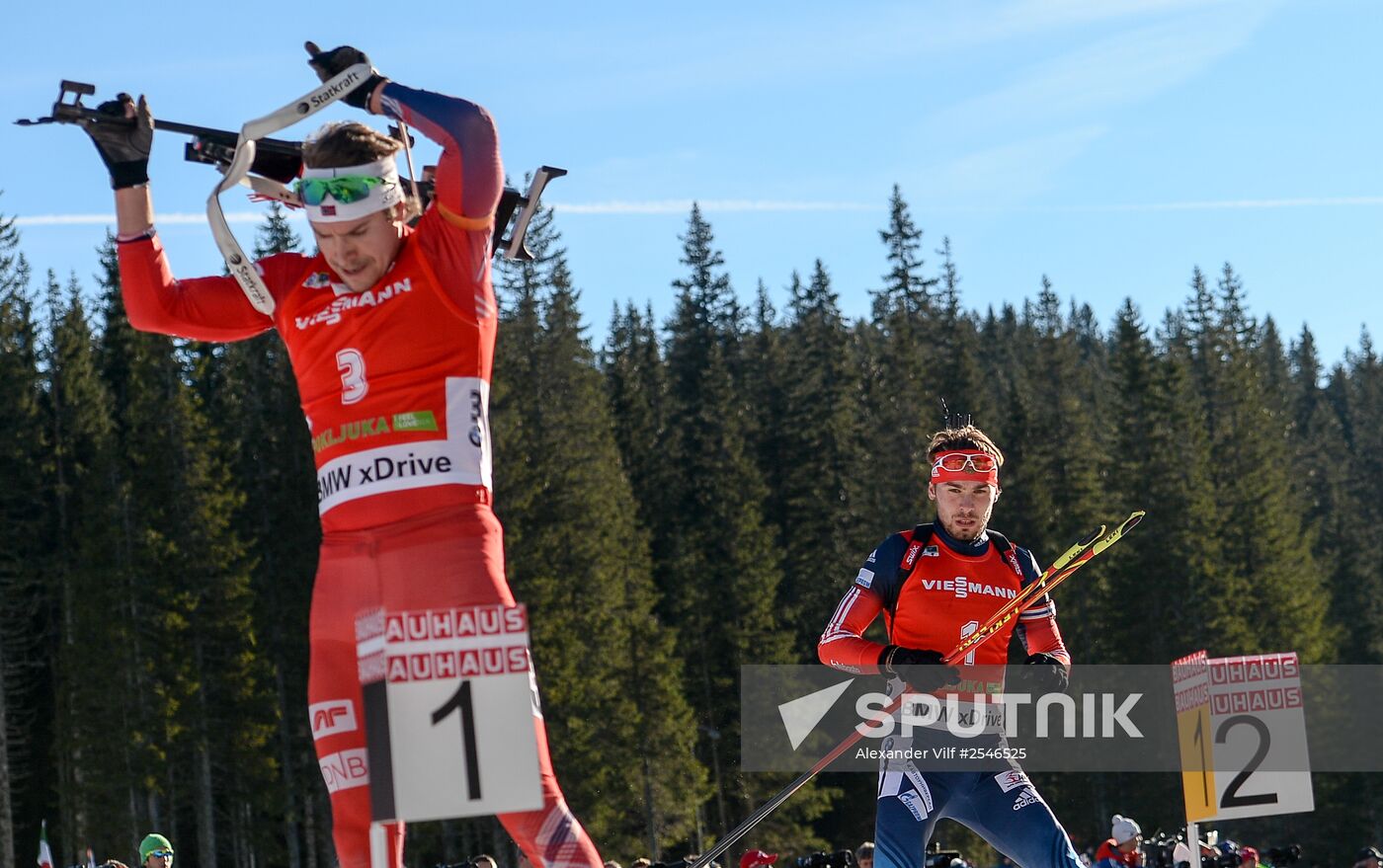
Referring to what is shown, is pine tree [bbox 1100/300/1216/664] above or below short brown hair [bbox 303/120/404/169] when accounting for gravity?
above

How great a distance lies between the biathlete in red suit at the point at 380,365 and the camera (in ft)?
16.4

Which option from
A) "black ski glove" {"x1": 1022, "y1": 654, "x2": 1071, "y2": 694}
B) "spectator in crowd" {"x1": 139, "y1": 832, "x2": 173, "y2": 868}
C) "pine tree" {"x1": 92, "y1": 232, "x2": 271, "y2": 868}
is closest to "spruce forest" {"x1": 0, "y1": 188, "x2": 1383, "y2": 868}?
"pine tree" {"x1": 92, "y1": 232, "x2": 271, "y2": 868}

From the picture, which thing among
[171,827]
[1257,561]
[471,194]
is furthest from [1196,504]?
[471,194]

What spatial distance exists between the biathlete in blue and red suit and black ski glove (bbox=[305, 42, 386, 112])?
10.8ft

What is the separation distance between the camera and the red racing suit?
498 centimetres

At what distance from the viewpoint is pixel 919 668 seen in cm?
759

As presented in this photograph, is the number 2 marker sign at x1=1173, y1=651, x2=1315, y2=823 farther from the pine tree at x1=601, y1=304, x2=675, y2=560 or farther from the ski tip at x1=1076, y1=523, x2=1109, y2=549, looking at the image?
the pine tree at x1=601, y1=304, x2=675, y2=560

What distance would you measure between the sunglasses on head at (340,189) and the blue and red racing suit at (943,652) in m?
3.28

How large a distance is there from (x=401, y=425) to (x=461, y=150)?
826 millimetres

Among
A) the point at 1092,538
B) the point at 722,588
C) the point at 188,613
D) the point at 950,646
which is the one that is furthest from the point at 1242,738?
the point at 722,588

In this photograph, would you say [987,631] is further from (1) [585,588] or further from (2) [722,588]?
(2) [722,588]

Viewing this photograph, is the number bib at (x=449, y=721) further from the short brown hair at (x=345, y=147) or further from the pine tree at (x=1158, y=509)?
the pine tree at (x=1158, y=509)

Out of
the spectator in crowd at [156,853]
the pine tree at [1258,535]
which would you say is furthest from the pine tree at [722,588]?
the spectator in crowd at [156,853]

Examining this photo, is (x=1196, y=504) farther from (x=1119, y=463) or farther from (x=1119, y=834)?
(x=1119, y=834)
